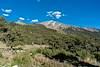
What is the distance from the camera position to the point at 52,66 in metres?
13.1

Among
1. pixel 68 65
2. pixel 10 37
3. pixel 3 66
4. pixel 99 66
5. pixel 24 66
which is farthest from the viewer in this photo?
pixel 10 37

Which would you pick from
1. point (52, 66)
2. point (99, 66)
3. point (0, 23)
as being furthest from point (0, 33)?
point (52, 66)

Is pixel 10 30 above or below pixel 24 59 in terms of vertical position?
above

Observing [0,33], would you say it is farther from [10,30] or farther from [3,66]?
[3,66]

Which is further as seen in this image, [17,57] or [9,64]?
[17,57]

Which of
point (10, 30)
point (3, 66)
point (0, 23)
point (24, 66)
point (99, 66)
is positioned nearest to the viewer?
point (3, 66)

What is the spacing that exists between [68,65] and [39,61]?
1437 millimetres

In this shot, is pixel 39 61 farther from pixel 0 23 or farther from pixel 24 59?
pixel 0 23

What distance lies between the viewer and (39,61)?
14.2m

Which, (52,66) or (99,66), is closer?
(52,66)

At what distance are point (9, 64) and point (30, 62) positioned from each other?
2049 mm

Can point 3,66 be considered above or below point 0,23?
below

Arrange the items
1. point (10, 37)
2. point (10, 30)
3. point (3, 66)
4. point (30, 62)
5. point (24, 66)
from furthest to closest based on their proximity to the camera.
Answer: point (10, 30) → point (10, 37) → point (30, 62) → point (24, 66) → point (3, 66)

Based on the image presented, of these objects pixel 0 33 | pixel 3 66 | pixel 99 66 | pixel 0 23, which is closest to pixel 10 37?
pixel 0 33
